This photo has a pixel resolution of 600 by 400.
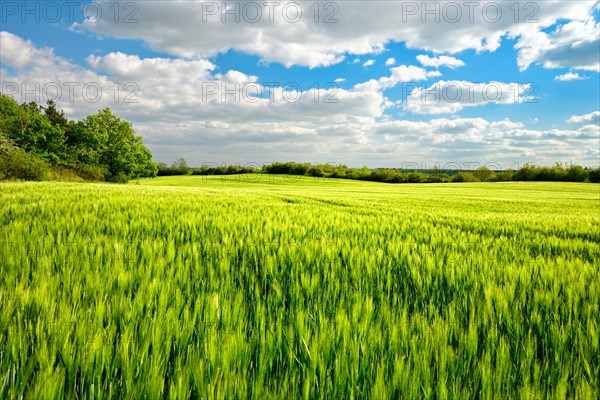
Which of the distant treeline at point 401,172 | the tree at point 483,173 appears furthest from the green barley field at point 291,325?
the tree at point 483,173

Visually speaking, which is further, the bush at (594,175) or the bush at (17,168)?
the bush at (594,175)

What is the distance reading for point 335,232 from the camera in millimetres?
3955

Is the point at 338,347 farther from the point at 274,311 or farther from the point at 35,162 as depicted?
the point at 35,162

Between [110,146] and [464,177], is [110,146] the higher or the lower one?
the higher one

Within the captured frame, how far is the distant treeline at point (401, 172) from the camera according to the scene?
241ft

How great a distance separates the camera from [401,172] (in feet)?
313

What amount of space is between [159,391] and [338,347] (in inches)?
26.3

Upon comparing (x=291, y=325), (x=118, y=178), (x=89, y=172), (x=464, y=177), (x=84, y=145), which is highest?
(x=84, y=145)

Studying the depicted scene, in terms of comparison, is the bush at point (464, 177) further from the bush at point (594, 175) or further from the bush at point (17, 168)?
the bush at point (17, 168)

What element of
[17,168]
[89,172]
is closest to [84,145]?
[89,172]

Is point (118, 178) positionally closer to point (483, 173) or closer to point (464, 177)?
point (464, 177)

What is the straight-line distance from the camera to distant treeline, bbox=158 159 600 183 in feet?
241

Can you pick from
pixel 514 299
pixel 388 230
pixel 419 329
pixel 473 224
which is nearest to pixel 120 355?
pixel 419 329

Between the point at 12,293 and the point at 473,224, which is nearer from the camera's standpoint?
the point at 12,293
